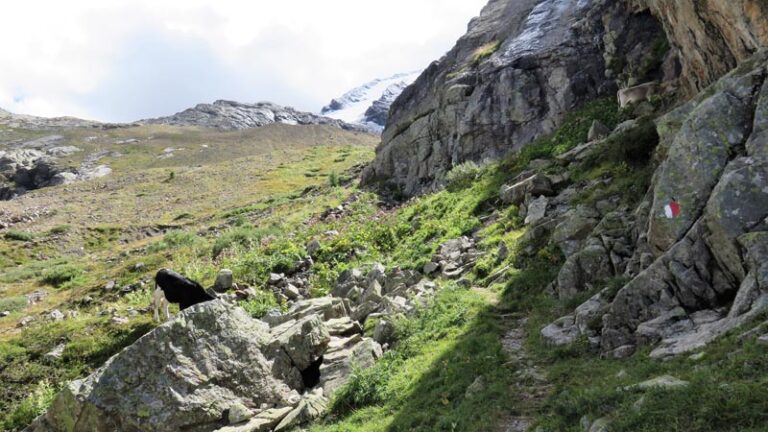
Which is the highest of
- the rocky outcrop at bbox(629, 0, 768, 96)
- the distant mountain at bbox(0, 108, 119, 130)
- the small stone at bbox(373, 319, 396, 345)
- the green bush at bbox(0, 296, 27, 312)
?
the distant mountain at bbox(0, 108, 119, 130)

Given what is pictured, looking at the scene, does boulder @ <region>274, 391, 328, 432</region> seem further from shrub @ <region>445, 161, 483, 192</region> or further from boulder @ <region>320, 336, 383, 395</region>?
shrub @ <region>445, 161, 483, 192</region>

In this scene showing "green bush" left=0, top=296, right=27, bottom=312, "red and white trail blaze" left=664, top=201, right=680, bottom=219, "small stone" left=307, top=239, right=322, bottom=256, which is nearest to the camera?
"red and white trail blaze" left=664, top=201, right=680, bottom=219

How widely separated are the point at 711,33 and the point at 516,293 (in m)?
10.2

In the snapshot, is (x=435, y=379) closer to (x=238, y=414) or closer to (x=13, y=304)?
(x=238, y=414)

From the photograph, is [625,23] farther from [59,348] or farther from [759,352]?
[59,348]

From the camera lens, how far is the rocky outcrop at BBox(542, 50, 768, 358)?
843 centimetres

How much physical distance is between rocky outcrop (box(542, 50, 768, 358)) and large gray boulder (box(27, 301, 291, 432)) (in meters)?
6.71

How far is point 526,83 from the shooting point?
115 feet

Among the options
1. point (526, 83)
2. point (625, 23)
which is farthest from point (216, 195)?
point (625, 23)

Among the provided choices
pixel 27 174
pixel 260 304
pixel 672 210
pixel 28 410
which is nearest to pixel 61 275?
pixel 260 304

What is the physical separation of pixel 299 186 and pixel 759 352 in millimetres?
68617

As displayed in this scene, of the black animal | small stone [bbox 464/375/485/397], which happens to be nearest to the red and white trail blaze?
small stone [bbox 464/375/485/397]

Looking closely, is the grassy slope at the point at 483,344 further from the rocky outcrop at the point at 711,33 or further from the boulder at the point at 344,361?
the rocky outcrop at the point at 711,33

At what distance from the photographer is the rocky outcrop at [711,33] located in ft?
44.1
